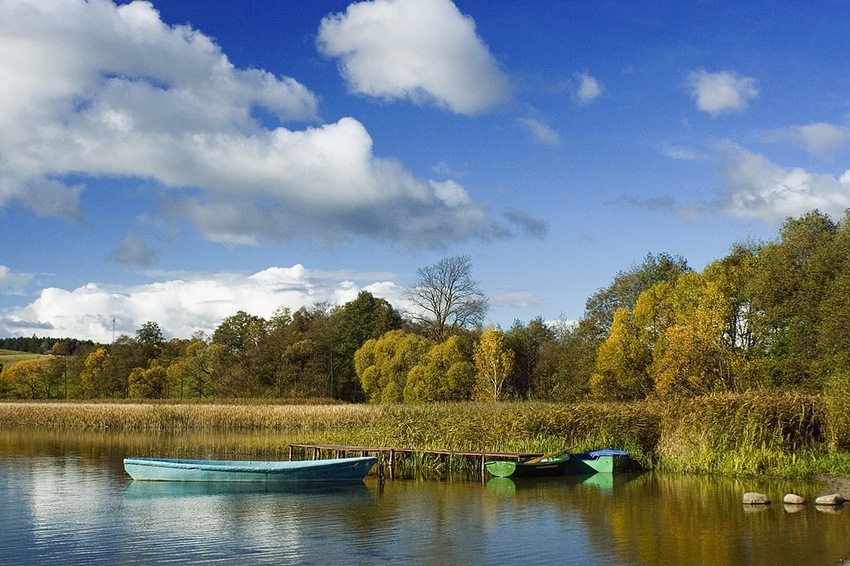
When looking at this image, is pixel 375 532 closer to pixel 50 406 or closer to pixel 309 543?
pixel 309 543

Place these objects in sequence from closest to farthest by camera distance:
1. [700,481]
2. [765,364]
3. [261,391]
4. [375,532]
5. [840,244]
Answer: [375,532] → [700,481] → [840,244] → [765,364] → [261,391]

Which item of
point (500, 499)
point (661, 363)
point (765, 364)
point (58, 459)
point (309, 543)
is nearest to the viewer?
point (309, 543)

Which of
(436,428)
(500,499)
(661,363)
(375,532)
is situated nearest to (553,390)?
(661,363)

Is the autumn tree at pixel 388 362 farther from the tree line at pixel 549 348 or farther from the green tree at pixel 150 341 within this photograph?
the green tree at pixel 150 341

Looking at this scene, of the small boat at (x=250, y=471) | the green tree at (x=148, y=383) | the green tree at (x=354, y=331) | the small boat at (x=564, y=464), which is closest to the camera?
the small boat at (x=250, y=471)

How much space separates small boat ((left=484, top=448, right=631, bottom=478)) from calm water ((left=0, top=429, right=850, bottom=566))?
47 centimetres

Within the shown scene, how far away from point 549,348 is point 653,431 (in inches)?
1650

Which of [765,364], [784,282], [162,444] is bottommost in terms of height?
[162,444]

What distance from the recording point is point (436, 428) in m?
33.1

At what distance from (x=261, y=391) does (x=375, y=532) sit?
A: 68.9 meters

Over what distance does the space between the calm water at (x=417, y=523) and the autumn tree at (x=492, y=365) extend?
3487 centimetres

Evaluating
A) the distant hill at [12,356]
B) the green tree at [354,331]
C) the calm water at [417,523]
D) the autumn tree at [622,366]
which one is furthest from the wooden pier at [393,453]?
the distant hill at [12,356]

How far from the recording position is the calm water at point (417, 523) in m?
16.2

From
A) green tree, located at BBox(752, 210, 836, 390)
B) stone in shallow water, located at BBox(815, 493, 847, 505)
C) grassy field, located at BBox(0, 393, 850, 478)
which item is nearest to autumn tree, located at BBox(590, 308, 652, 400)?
green tree, located at BBox(752, 210, 836, 390)
